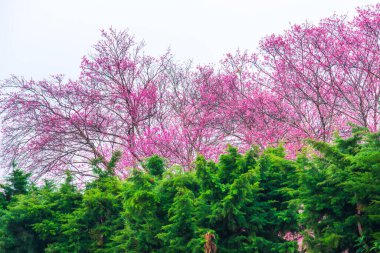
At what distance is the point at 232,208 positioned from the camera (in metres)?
5.50

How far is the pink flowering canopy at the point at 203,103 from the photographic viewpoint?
11.5 metres

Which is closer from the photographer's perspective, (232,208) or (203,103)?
(232,208)

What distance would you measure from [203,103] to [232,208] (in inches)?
355

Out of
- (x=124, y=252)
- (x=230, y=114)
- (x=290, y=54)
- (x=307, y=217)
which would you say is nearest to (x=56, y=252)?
(x=124, y=252)

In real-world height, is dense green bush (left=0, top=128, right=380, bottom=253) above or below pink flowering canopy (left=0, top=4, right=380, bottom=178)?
below

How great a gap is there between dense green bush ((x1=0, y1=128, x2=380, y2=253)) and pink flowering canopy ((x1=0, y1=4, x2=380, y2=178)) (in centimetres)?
425

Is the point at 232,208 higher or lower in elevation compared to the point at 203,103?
lower

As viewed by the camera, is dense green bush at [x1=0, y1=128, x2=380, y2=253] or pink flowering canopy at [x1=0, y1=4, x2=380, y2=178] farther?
pink flowering canopy at [x1=0, y1=4, x2=380, y2=178]

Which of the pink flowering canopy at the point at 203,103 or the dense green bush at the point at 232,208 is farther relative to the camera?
the pink flowering canopy at the point at 203,103

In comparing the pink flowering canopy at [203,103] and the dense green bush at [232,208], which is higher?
the pink flowering canopy at [203,103]

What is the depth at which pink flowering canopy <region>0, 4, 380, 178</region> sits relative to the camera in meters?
11.5

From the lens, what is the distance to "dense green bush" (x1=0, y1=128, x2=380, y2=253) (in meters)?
4.59

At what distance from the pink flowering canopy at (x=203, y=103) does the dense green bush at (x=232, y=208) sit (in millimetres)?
4251

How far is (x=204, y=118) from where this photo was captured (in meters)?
13.9
